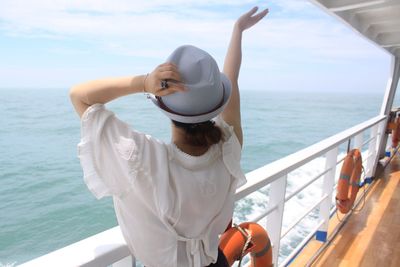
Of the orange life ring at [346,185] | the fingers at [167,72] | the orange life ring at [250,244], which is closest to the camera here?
the fingers at [167,72]

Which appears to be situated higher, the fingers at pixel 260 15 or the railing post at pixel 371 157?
the fingers at pixel 260 15


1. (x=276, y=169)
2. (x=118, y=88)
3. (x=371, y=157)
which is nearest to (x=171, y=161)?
(x=118, y=88)

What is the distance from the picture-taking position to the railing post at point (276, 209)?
1.26 metres

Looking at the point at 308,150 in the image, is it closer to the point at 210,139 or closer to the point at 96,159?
the point at 210,139

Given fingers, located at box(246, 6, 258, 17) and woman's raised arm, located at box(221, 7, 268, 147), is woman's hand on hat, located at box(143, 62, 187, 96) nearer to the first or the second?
woman's raised arm, located at box(221, 7, 268, 147)

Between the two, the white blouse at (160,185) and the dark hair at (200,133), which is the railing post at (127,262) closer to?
the white blouse at (160,185)

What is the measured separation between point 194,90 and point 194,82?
0.01 m

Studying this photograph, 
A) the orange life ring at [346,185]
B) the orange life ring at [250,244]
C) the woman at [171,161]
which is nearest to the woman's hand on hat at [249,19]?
the woman at [171,161]

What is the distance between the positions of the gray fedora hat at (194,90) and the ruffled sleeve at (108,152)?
71 mm

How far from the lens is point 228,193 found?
2.07ft

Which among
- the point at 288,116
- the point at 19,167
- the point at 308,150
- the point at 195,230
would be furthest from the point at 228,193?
the point at 288,116

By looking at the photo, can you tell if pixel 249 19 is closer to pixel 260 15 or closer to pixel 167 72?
pixel 260 15

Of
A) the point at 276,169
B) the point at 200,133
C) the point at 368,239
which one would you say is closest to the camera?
the point at 200,133

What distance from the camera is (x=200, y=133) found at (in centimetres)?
56
